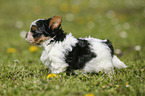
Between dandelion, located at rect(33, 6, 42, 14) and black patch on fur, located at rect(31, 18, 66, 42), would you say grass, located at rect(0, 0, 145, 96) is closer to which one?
dandelion, located at rect(33, 6, 42, 14)

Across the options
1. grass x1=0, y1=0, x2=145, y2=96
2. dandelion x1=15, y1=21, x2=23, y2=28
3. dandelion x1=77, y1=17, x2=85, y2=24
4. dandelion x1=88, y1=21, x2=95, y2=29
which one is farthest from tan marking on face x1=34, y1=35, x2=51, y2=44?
dandelion x1=77, y1=17, x2=85, y2=24

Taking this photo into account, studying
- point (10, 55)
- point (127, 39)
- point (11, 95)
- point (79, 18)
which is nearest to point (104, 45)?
point (11, 95)

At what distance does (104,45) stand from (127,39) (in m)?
4.23

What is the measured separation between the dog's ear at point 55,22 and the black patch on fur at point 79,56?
537 millimetres

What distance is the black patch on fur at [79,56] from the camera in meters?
3.30

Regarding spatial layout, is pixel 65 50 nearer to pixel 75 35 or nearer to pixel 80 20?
pixel 75 35

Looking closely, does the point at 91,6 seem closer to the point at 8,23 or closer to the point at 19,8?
the point at 19,8

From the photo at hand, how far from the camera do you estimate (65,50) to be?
3.30 metres

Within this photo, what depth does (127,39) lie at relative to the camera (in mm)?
7328

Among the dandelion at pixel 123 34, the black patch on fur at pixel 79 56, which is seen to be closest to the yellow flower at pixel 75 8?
the dandelion at pixel 123 34

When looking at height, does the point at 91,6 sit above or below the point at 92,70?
above

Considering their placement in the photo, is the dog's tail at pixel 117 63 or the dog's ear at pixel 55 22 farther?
the dog's tail at pixel 117 63

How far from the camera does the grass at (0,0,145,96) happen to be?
9.27 ft

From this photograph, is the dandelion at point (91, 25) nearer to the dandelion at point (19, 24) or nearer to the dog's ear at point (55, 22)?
the dandelion at point (19, 24)
